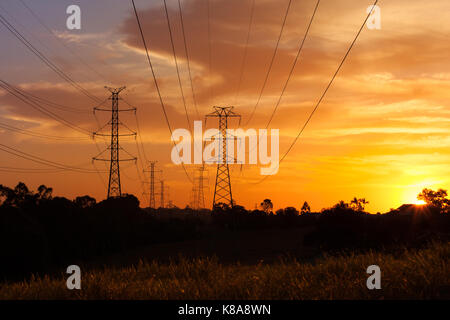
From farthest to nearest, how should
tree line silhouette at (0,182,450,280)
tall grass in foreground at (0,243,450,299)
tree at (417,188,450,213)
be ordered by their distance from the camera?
tree at (417,188,450,213)
tree line silhouette at (0,182,450,280)
tall grass in foreground at (0,243,450,299)

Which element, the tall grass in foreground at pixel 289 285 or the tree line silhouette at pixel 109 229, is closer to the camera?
the tall grass in foreground at pixel 289 285

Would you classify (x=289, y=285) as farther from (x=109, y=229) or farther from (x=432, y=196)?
(x=432, y=196)

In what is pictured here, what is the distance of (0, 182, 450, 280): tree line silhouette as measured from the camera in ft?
157

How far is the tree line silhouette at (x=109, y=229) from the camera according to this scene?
48.0 m

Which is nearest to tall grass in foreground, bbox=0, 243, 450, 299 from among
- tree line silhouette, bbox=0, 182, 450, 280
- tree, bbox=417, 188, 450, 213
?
tree line silhouette, bbox=0, 182, 450, 280

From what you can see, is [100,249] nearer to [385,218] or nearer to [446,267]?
[385,218]

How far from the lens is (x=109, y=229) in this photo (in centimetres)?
7844

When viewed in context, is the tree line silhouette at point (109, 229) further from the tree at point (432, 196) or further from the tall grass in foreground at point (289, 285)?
the tree at point (432, 196)

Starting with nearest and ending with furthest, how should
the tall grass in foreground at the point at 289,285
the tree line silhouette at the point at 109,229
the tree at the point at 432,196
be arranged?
the tall grass in foreground at the point at 289,285 → the tree line silhouette at the point at 109,229 → the tree at the point at 432,196

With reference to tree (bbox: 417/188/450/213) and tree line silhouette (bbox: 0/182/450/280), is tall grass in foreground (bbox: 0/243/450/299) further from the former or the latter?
tree (bbox: 417/188/450/213)

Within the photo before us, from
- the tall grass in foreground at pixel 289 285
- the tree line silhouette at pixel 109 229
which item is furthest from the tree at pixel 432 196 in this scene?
the tall grass in foreground at pixel 289 285

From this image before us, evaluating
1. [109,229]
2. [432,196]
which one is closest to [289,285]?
[109,229]

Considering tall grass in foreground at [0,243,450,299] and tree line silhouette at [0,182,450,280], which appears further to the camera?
tree line silhouette at [0,182,450,280]
